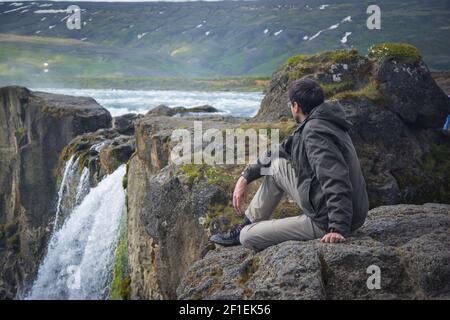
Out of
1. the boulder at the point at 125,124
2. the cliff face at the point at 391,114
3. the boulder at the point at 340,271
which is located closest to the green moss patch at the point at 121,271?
the cliff face at the point at 391,114

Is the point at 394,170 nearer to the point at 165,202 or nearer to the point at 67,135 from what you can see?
the point at 165,202

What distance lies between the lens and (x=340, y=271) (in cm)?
657

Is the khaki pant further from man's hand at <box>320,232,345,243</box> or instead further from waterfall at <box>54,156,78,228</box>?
waterfall at <box>54,156,78,228</box>

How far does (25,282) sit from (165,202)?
27.1 meters

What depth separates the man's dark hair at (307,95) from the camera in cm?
727

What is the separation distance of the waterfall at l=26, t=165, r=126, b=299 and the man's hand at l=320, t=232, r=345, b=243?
46.1 feet

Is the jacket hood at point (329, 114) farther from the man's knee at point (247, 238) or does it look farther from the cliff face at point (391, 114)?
the cliff face at point (391, 114)

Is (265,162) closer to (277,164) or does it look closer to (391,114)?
(277,164)

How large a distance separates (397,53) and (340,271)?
10520 mm

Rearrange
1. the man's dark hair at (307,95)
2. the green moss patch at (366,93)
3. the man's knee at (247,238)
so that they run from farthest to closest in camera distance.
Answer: the green moss patch at (366,93)
the man's knee at (247,238)
the man's dark hair at (307,95)

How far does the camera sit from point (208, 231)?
1097 cm

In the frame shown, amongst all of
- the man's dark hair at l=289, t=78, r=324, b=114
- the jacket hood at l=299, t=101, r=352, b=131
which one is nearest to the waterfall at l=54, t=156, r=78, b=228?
the man's dark hair at l=289, t=78, r=324, b=114

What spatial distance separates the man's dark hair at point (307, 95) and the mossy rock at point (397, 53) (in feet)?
29.7

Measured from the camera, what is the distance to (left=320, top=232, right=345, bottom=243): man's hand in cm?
693
